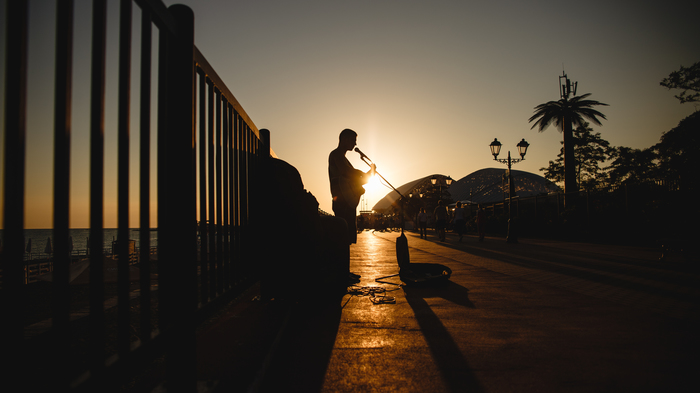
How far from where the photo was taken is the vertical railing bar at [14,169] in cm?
66

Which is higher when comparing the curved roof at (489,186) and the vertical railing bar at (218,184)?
the curved roof at (489,186)

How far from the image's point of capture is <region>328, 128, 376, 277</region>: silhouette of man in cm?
473

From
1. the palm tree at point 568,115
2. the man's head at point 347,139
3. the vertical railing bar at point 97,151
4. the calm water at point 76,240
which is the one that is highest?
the palm tree at point 568,115

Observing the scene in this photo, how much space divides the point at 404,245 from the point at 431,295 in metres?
1.15

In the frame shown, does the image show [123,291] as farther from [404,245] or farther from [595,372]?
[404,245]

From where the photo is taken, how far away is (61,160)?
0.80 m

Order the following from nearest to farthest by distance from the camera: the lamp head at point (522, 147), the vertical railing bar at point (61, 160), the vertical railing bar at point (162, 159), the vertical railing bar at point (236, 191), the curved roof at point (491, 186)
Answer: the vertical railing bar at point (61, 160) → the vertical railing bar at point (162, 159) → the vertical railing bar at point (236, 191) → the lamp head at point (522, 147) → the curved roof at point (491, 186)

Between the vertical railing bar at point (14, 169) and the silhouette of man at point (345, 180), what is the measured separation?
4007mm

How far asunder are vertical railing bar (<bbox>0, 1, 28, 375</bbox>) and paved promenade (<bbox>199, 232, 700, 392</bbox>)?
1044 mm

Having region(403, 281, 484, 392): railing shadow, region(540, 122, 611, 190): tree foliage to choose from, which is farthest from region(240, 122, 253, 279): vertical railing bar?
region(540, 122, 611, 190): tree foliage

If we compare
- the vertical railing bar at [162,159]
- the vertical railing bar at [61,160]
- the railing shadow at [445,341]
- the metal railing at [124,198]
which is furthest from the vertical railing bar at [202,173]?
the railing shadow at [445,341]

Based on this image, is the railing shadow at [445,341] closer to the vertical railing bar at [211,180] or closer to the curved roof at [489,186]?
the vertical railing bar at [211,180]

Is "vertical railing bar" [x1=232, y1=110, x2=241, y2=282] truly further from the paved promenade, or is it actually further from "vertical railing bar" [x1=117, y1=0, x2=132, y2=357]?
"vertical railing bar" [x1=117, y1=0, x2=132, y2=357]

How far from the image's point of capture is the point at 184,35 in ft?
4.74
